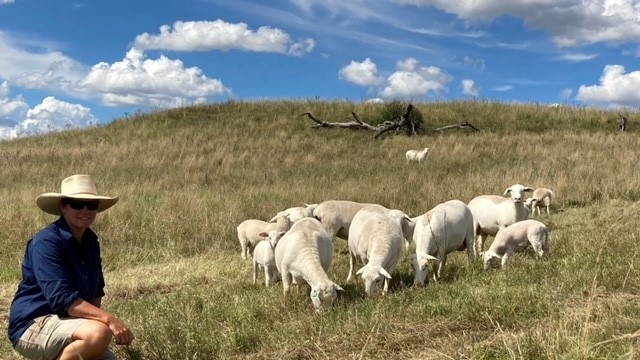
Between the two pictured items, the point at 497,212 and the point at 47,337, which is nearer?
the point at 47,337

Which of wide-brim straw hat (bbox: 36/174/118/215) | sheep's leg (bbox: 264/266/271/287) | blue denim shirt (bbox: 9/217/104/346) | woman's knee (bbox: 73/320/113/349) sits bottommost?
sheep's leg (bbox: 264/266/271/287)

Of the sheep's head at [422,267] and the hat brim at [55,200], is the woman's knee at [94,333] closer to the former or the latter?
the hat brim at [55,200]

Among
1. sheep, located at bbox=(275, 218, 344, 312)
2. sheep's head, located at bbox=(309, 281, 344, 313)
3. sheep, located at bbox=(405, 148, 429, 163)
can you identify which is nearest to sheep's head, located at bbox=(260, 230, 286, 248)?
sheep, located at bbox=(275, 218, 344, 312)

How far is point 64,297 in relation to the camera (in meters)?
4.78

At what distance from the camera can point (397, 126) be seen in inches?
1184

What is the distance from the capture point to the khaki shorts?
15.8 ft

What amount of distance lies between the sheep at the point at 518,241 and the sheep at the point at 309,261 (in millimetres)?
2395

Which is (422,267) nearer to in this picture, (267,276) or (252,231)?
(267,276)

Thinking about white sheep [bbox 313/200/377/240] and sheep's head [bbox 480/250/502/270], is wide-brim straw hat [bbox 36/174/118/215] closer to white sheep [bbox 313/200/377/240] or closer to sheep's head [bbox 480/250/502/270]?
sheep's head [bbox 480/250/502/270]

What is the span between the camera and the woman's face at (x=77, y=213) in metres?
5.08

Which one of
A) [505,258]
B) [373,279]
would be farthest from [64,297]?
[505,258]

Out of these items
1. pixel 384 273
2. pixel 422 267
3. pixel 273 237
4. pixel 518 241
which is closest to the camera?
pixel 384 273

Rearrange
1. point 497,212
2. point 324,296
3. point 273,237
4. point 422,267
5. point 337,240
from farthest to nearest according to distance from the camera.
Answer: point 337,240, point 497,212, point 273,237, point 422,267, point 324,296

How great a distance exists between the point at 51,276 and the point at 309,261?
3.15 metres
